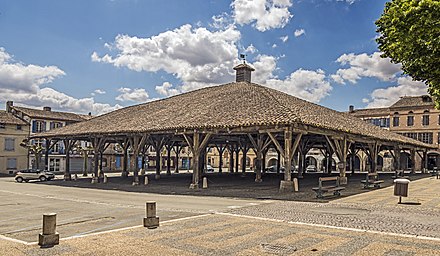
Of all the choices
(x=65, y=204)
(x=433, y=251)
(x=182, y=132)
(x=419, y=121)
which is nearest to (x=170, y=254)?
(x=433, y=251)

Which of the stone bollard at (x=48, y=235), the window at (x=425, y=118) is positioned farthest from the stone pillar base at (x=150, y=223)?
the window at (x=425, y=118)

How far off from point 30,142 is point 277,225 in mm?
46284

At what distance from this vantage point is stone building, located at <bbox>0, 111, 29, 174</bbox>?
47.0 meters

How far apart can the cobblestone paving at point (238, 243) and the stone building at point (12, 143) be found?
144 feet

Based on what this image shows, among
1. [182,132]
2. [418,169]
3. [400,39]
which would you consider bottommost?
[418,169]

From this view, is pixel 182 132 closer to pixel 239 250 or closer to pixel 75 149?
pixel 239 250

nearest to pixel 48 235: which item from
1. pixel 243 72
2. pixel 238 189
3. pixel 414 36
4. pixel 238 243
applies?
pixel 238 243

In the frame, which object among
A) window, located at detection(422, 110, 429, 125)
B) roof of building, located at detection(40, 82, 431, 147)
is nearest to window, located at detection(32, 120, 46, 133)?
roof of building, located at detection(40, 82, 431, 147)

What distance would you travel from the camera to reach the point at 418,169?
58.9 metres

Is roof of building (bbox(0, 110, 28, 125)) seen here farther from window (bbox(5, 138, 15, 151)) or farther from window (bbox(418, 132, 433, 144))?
window (bbox(418, 132, 433, 144))

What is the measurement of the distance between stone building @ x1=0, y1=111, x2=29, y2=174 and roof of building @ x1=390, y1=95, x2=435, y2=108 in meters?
51.8

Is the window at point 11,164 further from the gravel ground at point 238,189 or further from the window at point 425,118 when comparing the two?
the window at point 425,118

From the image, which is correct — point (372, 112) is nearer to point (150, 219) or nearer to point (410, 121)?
point (410, 121)

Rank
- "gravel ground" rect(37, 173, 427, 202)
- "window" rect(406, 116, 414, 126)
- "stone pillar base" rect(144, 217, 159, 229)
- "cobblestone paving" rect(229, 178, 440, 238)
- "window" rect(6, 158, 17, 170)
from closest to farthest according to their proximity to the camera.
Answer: "stone pillar base" rect(144, 217, 159, 229) → "cobblestone paving" rect(229, 178, 440, 238) → "gravel ground" rect(37, 173, 427, 202) → "window" rect(6, 158, 17, 170) → "window" rect(406, 116, 414, 126)
